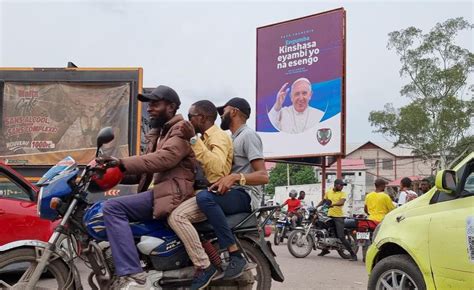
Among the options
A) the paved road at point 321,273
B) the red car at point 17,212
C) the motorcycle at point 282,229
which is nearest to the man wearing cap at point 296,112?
the motorcycle at point 282,229

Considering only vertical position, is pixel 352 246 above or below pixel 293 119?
below

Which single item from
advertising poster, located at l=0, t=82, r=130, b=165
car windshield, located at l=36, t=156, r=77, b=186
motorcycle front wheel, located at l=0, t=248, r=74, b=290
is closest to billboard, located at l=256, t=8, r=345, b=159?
advertising poster, located at l=0, t=82, r=130, b=165

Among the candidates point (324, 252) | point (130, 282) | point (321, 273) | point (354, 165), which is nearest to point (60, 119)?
point (321, 273)

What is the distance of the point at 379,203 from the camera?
35.2ft

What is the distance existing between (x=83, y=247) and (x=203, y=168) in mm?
1120

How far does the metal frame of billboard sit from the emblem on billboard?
12764 millimetres

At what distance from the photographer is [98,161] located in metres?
3.83

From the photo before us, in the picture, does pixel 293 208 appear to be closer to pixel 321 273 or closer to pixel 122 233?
pixel 321 273

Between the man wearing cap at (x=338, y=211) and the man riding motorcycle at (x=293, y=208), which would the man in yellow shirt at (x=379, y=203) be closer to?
the man wearing cap at (x=338, y=211)

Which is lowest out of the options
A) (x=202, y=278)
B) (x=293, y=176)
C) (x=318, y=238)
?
(x=293, y=176)

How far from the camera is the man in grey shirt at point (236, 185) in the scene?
405 cm

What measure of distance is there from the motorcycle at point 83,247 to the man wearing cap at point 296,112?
17136 millimetres

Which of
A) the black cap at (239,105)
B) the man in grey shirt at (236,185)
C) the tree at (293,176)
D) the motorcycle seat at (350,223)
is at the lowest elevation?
the tree at (293,176)

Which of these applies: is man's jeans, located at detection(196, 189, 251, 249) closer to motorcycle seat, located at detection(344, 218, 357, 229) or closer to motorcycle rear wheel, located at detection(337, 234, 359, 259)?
motorcycle seat, located at detection(344, 218, 357, 229)
